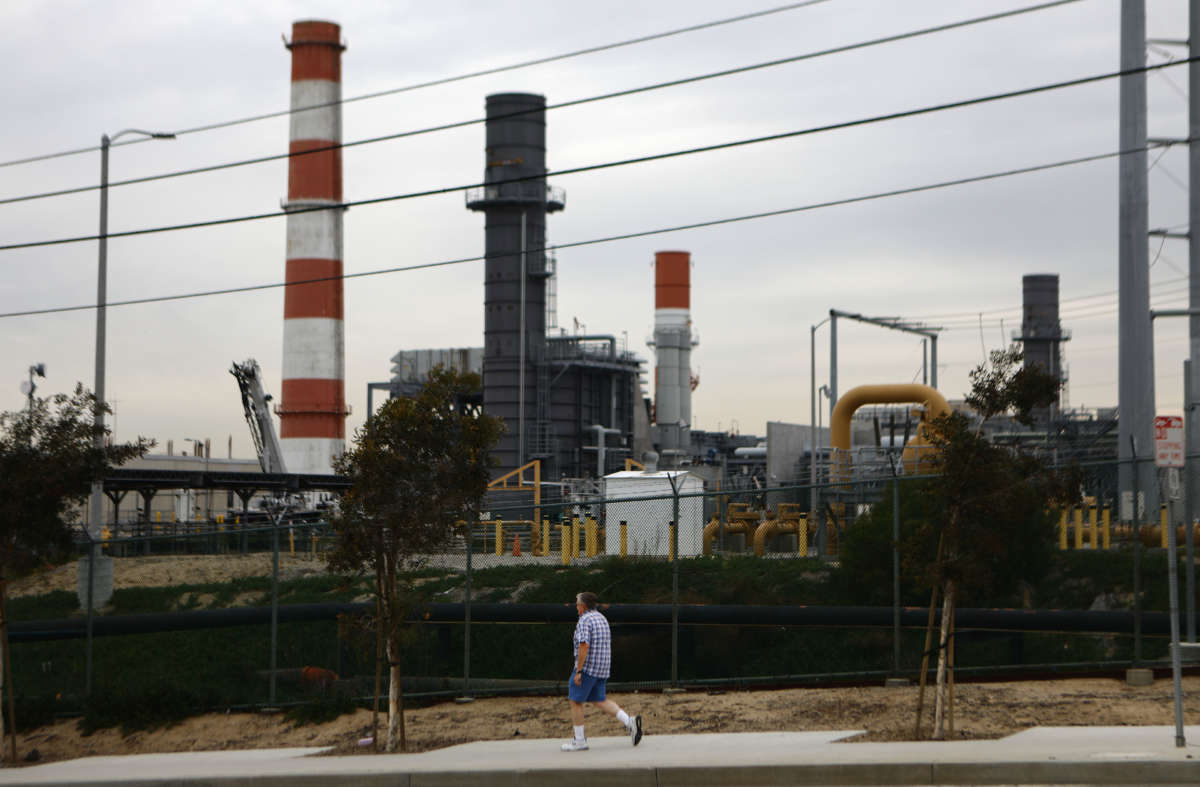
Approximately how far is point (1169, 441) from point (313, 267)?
4543 centimetres

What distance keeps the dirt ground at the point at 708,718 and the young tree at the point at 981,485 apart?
1.61 meters

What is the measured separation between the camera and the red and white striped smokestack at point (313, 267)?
52.1m

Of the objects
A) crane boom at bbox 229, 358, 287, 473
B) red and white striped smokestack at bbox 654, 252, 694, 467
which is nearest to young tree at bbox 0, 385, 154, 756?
crane boom at bbox 229, 358, 287, 473

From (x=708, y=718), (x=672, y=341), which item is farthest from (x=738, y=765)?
(x=672, y=341)

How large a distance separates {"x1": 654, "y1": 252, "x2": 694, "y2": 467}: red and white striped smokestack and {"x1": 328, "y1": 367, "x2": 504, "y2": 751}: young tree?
5702 cm

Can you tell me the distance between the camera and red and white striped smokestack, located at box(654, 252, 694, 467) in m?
69.9

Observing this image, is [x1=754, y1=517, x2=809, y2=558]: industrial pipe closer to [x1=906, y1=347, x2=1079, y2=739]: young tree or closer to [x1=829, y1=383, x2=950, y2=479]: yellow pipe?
[x1=829, y1=383, x2=950, y2=479]: yellow pipe

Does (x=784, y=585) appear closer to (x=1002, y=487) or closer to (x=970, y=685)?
(x=970, y=685)

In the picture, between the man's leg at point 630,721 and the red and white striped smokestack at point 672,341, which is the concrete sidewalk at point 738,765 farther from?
the red and white striped smokestack at point 672,341

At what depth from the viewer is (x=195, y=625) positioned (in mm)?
18016

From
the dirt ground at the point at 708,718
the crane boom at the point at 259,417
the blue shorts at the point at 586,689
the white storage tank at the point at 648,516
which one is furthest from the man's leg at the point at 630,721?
the crane boom at the point at 259,417

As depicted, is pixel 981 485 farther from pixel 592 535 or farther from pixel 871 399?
pixel 871 399

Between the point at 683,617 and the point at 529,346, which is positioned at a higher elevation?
the point at 529,346

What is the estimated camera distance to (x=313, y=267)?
5222 centimetres
